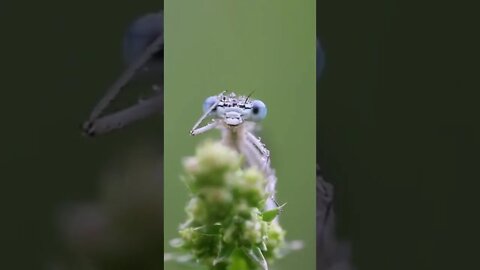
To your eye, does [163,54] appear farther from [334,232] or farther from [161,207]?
[334,232]

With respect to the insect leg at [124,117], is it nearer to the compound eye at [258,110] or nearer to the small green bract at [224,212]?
the compound eye at [258,110]

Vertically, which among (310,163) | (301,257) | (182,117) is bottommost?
(301,257)

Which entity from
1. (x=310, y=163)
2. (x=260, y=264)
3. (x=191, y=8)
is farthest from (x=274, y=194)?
(x=191, y=8)

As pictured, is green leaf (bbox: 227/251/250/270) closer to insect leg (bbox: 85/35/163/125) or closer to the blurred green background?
the blurred green background

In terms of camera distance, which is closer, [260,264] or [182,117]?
[260,264]

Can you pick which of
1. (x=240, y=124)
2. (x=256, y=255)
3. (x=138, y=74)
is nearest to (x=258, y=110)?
(x=240, y=124)

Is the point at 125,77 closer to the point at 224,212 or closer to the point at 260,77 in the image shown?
the point at 260,77

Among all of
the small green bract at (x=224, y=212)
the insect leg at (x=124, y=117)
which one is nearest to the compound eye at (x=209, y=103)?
the insect leg at (x=124, y=117)
